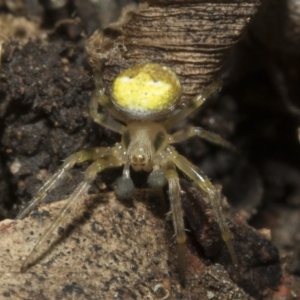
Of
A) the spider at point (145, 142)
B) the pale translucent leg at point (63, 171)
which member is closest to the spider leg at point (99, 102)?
the spider at point (145, 142)

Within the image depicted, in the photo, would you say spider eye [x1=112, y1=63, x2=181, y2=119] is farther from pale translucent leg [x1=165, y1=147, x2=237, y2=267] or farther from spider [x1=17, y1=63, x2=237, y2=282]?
pale translucent leg [x1=165, y1=147, x2=237, y2=267]

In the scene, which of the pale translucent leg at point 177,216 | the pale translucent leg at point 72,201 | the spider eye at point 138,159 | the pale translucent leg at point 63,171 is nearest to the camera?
the pale translucent leg at point 72,201

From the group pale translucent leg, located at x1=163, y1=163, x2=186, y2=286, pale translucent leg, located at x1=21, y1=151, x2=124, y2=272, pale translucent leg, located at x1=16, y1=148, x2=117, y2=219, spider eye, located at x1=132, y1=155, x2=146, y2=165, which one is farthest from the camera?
spider eye, located at x1=132, y1=155, x2=146, y2=165

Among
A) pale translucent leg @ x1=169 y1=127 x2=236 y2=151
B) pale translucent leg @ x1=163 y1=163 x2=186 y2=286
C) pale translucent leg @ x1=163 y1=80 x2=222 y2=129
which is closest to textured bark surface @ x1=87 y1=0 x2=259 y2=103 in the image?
pale translucent leg @ x1=163 y1=80 x2=222 y2=129

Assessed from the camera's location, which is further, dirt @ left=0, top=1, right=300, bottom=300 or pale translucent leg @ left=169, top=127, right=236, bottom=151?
pale translucent leg @ left=169, top=127, right=236, bottom=151

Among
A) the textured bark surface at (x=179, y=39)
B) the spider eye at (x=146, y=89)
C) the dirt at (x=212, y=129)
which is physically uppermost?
the textured bark surface at (x=179, y=39)

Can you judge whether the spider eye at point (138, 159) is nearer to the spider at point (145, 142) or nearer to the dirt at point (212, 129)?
the spider at point (145, 142)
